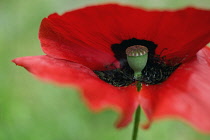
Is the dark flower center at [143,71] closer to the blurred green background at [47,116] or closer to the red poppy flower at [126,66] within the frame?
the red poppy flower at [126,66]

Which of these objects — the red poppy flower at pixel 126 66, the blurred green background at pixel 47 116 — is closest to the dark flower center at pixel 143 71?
the red poppy flower at pixel 126 66

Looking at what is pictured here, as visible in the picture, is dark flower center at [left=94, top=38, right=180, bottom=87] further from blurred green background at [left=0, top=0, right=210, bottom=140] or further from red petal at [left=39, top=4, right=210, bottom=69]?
blurred green background at [left=0, top=0, right=210, bottom=140]

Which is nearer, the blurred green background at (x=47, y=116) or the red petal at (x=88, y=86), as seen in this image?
the red petal at (x=88, y=86)

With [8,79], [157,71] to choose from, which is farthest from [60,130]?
[157,71]

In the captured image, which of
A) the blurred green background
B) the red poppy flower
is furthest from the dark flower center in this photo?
the blurred green background

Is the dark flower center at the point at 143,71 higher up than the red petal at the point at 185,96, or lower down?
lower down

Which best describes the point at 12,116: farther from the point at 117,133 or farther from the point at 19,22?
the point at 19,22
